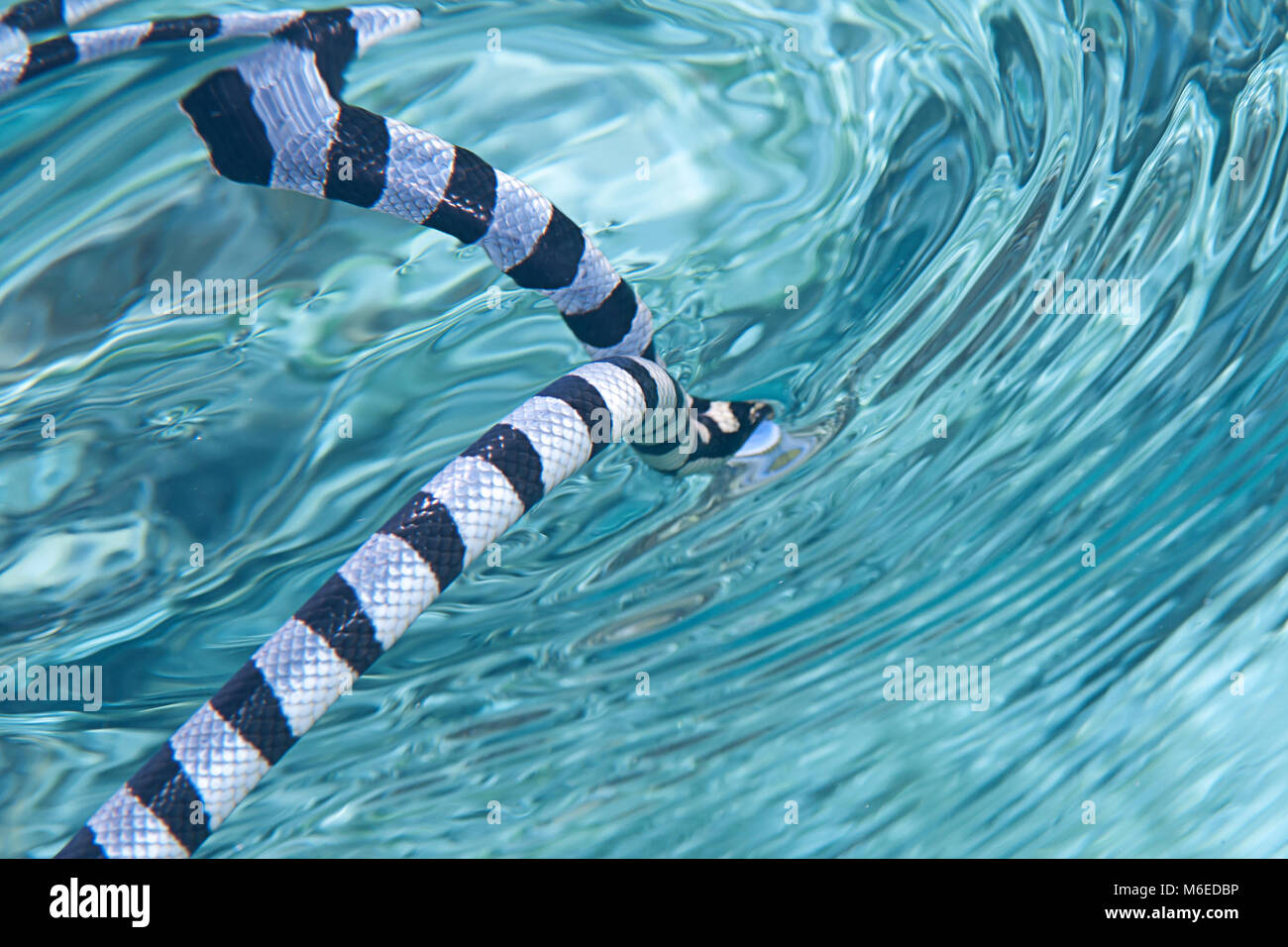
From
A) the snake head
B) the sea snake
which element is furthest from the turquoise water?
the sea snake

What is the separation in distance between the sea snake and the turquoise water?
261 mm

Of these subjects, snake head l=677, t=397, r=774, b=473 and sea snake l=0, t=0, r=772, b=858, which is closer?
sea snake l=0, t=0, r=772, b=858

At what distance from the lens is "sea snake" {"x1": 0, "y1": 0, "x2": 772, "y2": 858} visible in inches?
73.1

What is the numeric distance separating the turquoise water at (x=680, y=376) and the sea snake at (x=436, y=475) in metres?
0.26

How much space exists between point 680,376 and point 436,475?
96 cm

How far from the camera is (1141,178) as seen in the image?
2.51 meters

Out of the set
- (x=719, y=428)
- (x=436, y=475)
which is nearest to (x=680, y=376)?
(x=719, y=428)

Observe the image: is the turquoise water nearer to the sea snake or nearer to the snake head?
the snake head

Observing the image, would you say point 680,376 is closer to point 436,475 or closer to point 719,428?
point 719,428

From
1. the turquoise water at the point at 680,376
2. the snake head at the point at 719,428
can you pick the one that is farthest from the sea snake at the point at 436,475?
the turquoise water at the point at 680,376

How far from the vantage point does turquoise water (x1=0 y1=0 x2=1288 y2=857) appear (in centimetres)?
251

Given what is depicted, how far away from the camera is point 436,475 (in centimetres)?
209

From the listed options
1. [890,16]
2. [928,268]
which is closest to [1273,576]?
[928,268]

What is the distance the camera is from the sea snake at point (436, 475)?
1.86 metres
